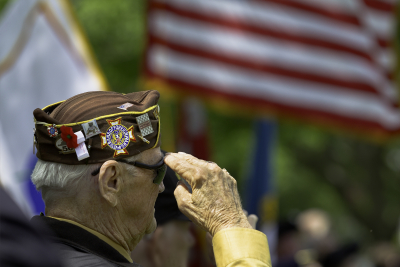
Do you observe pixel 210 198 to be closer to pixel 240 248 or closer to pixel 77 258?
pixel 240 248

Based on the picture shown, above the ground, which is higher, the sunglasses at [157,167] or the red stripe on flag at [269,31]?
the sunglasses at [157,167]

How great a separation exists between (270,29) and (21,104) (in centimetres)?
371

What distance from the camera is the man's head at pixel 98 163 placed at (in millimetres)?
1900

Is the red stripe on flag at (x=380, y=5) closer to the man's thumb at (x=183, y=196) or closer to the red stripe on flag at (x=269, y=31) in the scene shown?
the red stripe on flag at (x=269, y=31)

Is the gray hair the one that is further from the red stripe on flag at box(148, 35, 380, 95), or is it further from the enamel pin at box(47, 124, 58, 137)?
the red stripe on flag at box(148, 35, 380, 95)

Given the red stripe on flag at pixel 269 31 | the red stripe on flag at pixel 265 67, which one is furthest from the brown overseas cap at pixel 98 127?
the red stripe on flag at pixel 269 31

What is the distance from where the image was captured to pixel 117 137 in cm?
193

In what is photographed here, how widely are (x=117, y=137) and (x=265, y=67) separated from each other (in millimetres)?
4981

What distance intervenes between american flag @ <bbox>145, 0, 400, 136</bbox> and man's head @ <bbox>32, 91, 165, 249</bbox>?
13.9 ft

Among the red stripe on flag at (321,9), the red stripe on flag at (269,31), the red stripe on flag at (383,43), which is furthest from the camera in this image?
the red stripe on flag at (383,43)

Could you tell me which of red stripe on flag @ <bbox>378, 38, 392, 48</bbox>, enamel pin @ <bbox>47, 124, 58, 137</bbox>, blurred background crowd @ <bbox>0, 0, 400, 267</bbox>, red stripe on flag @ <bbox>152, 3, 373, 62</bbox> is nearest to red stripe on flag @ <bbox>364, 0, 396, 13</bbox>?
blurred background crowd @ <bbox>0, 0, 400, 267</bbox>

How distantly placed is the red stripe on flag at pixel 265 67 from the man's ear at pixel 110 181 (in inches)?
179

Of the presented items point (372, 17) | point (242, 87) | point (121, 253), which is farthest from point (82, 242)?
point (372, 17)

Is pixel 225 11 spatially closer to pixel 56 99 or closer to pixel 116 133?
pixel 56 99
